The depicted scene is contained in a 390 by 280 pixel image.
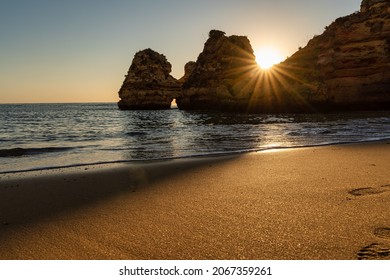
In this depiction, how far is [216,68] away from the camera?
212 feet

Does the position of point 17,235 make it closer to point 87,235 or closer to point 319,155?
point 87,235

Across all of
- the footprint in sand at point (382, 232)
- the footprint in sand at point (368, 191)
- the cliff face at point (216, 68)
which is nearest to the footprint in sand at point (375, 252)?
the footprint in sand at point (382, 232)

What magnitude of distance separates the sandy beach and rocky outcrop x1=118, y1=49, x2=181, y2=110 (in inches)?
3238

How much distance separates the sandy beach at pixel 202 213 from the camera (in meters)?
2.96

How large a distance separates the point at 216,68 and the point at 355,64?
3044 centimetres

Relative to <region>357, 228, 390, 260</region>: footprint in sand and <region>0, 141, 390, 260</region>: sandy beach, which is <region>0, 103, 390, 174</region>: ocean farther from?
<region>357, 228, 390, 260</region>: footprint in sand

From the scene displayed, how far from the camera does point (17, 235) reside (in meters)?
3.45

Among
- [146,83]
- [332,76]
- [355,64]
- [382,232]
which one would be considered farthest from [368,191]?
[146,83]

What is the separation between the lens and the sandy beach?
2.96m

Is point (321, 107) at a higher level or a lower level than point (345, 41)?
lower

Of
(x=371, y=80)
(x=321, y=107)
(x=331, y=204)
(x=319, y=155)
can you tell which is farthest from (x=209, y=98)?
(x=331, y=204)

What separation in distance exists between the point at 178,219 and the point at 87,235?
985mm

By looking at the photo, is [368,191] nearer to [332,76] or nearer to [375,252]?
[375,252]
